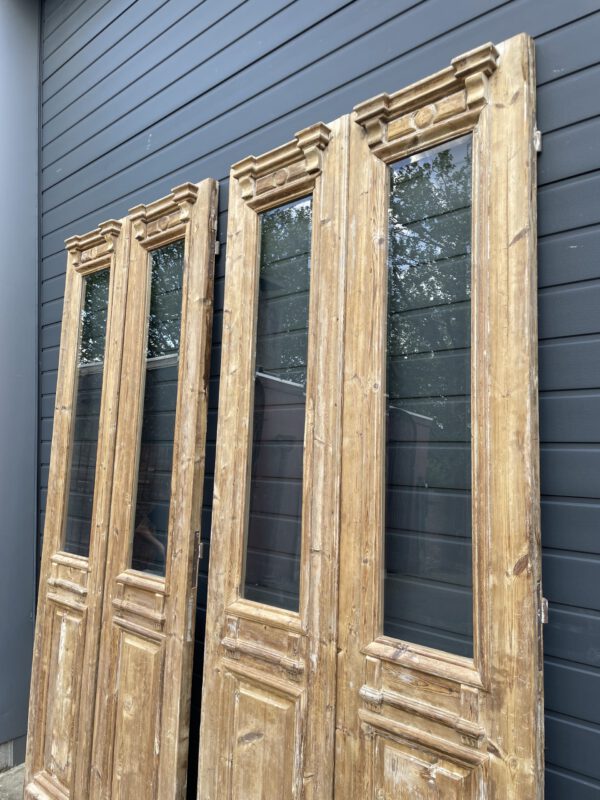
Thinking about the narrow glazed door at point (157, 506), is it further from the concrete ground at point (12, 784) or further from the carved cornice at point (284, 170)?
the concrete ground at point (12, 784)

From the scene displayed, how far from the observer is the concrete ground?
2.92 meters

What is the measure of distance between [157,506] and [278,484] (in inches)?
26.4

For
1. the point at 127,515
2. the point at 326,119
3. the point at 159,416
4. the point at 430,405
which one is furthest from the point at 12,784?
the point at 326,119

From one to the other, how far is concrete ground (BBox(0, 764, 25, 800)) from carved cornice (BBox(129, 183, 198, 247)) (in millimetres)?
2753

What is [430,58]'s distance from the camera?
1.82 metres

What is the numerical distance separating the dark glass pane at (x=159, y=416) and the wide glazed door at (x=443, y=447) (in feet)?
3.00

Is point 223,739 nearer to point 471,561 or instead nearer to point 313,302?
point 471,561

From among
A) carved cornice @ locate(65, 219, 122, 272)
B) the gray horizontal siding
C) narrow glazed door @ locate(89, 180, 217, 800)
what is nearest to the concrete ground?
narrow glazed door @ locate(89, 180, 217, 800)

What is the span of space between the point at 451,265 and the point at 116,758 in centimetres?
213

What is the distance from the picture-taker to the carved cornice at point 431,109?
1526 mm

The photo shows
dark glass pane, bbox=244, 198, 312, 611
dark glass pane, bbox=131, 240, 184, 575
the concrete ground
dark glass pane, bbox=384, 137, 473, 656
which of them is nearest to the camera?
dark glass pane, bbox=384, 137, 473, 656

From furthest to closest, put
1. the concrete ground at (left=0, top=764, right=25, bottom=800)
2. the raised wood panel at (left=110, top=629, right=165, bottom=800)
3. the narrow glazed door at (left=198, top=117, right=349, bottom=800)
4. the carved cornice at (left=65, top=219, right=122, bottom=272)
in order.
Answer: the concrete ground at (left=0, top=764, right=25, bottom=800), the carved cornice at (left=65, top=219, right=122, bottom=272), the raised wood panel at (left=110, top=629, right=165, bottom=800), the narrow glazed door at (left=198, top=117, right=349, bottom=800)

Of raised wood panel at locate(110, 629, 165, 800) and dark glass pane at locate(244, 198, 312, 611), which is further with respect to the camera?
raised wood panel at locate(110, 629, 165, 800)

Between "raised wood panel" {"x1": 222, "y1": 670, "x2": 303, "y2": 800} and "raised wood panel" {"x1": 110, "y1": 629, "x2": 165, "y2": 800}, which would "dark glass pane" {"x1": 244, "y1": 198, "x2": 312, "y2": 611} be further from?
"raised wood panel" {"x1": 110, "y1": 629, "x2": 165, "y2": 800}
